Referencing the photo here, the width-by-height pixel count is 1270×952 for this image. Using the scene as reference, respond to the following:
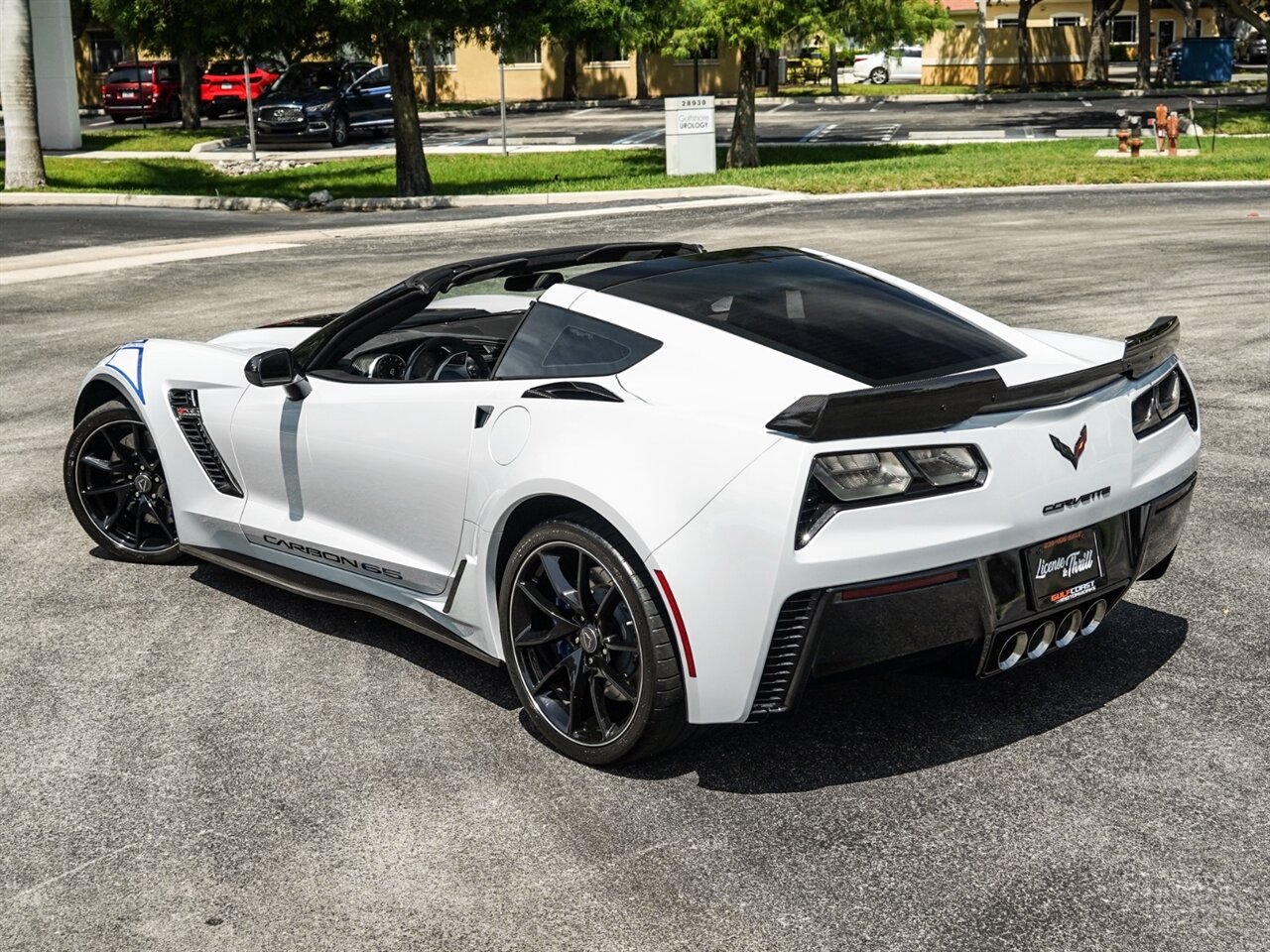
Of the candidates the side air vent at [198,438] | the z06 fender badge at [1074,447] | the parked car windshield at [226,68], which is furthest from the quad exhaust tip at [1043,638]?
the parked car windshield at [226,68]

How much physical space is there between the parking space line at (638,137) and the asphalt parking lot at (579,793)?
31.3 metres

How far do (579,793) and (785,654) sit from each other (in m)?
0.82

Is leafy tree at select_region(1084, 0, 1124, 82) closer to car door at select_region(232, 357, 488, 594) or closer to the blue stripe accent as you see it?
the blue stripe accent

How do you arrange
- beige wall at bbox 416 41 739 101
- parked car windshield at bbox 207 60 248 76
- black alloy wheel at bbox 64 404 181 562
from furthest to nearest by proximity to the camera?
beige wall at bbox 416 41 739 101 → parked car windshield at bbox 207 60 248 76 → black alloy wheel at bbox 64 404 181 562

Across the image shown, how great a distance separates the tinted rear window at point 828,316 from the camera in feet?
15.5

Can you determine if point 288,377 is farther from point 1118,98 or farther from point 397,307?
point 1118,98

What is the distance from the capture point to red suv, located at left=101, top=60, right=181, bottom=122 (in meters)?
47.7

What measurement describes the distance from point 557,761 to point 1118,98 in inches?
1835

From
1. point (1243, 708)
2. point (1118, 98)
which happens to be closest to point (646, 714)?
point (1243, 708)

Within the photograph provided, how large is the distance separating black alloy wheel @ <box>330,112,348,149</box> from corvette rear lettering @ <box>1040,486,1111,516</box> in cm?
3578

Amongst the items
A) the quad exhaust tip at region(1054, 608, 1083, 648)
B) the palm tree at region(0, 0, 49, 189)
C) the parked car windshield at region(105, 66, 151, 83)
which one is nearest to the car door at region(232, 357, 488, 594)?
the quad exhaust tip at region(1054, 608, 1083, 648)

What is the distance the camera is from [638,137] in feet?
128

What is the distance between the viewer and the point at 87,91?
6319cm

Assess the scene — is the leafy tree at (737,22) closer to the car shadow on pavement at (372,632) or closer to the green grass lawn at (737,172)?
the green grass lawn at (737,172)
